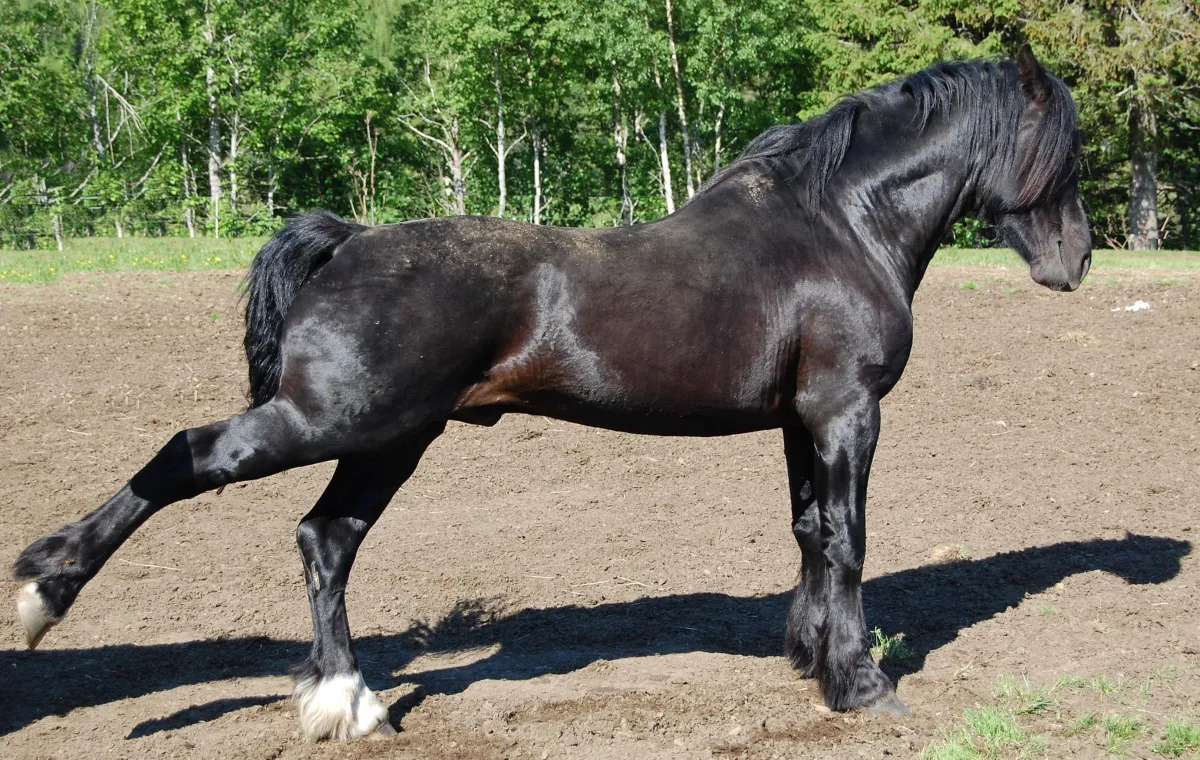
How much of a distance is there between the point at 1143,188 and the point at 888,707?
29.1 metres

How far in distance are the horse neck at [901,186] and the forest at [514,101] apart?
22.1 m

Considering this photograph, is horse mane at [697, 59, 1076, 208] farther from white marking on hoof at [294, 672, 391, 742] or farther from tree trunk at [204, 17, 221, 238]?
tree trunk at [204, 17, 221, 238]

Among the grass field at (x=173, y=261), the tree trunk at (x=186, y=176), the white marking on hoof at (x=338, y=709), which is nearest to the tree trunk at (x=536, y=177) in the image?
the tree trunk at (x=186, y=176)

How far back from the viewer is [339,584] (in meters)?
4.05

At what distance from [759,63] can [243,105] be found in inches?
642

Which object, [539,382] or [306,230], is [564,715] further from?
[306,230]

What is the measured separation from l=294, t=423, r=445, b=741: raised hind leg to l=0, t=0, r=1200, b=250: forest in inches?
859

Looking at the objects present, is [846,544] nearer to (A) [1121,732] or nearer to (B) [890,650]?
(B) [890,650]

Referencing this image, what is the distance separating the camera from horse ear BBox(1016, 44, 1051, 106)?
4.46 metres

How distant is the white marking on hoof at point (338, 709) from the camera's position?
3.88 m

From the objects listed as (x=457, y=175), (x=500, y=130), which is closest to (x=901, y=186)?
(x=500, y=130)

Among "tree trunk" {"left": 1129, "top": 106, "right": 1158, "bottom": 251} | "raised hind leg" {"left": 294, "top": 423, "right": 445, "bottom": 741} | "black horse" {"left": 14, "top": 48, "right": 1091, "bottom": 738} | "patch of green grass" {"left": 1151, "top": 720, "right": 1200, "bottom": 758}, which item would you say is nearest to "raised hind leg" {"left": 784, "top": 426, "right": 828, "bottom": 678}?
"black horse" {"left": 14, "top": 48, "right": 1091, "bottom": 738}

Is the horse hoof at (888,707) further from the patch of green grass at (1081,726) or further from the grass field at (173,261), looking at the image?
the grass field at (173,261)

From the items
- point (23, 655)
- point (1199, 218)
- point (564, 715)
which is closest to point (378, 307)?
point (564, 715)
